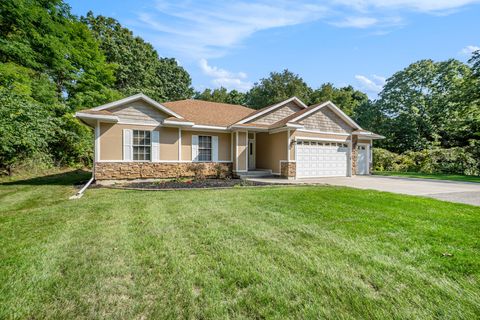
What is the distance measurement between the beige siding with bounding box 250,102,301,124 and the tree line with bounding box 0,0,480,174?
12.8m

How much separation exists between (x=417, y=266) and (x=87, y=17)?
37.4 meters

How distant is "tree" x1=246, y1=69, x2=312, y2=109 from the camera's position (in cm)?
3241

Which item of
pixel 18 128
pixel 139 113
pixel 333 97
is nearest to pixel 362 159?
pixel 139 113

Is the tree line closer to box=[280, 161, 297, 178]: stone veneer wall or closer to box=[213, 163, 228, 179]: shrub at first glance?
box=[213, 163, 228, 179]: shrub

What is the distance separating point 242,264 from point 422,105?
1277 inches

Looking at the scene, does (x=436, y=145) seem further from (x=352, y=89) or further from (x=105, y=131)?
(x=105, y=131)

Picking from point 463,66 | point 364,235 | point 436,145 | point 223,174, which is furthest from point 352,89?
point 364,235

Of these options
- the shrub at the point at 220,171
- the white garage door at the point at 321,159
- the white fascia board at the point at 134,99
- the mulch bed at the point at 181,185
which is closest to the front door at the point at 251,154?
the shrub at the point at 220,171

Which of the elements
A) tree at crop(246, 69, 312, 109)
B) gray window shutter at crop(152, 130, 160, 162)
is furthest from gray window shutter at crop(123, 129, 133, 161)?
tree at crop(246, 69, 312, 109)

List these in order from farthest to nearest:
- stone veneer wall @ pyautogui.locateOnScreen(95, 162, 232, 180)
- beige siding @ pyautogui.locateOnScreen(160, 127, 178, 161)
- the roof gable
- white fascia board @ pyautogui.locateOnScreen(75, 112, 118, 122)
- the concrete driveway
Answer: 1. the roof gable
2. beige siding @ pyautogui.locateOnScreen(160, 127, 178, 161)
3. stone veneer wall @ pyautogui.locateOnScreen(95, 162, 232, 180)
4. white fascia board @ pyautogui.locateOnScreen(75, 112, 118, 122)
5. the concrete driveway

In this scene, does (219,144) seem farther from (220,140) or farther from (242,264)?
(242,264)

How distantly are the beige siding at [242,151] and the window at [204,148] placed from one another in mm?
1631

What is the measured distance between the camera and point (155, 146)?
39.3ft

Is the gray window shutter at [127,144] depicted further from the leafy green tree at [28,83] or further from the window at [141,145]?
the leafy green tree at [28,83]
